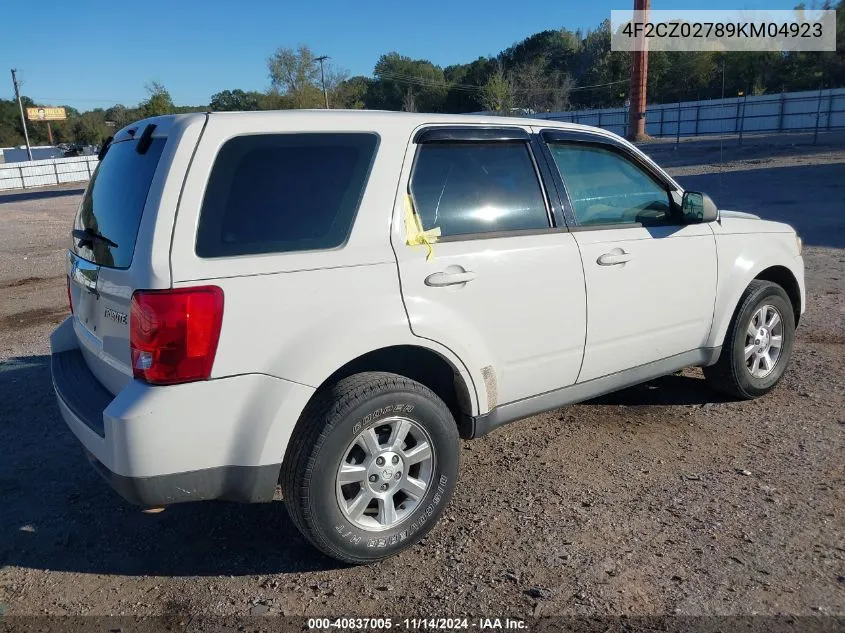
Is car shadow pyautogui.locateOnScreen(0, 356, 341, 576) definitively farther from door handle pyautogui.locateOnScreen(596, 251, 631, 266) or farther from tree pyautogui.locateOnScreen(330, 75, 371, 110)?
tree pyautogui.locateOnScreen(330, 75, 371, 110)

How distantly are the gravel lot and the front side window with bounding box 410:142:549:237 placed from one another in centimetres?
145

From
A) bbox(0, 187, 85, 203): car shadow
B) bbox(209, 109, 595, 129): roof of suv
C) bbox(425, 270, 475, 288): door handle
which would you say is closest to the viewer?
bbox(209, 109, 595, 129): roof of suv

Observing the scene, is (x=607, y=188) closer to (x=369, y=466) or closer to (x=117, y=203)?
(x=369, y=466)

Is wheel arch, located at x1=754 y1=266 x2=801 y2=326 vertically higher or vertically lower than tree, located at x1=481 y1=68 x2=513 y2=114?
lower

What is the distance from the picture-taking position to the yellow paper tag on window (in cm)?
307

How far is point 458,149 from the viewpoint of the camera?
11.1 ft

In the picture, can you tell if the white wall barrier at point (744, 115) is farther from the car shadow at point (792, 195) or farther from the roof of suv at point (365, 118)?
the roof of suv at point (365, 118)

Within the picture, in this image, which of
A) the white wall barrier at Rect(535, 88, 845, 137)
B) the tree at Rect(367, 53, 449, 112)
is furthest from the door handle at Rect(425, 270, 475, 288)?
the tree at Rect(367, 53, 449, 112)

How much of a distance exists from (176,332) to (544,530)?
195cm

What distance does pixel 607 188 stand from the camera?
4062 mm

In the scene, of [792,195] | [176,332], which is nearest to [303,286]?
[176,332]

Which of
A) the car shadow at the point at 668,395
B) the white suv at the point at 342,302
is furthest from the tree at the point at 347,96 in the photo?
the white suv at the point at 342,302

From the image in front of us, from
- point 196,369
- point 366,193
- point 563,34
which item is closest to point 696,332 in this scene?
point 366,193

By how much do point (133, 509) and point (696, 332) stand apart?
3449mm
